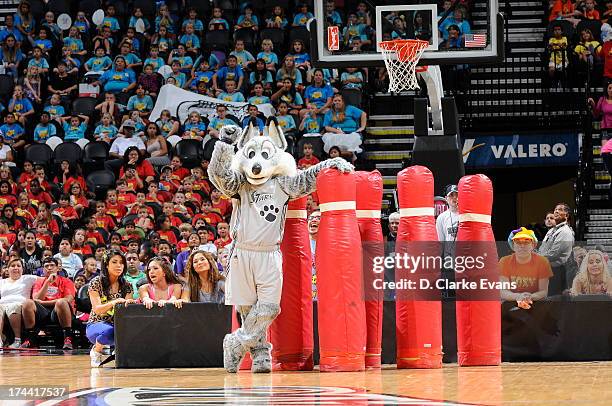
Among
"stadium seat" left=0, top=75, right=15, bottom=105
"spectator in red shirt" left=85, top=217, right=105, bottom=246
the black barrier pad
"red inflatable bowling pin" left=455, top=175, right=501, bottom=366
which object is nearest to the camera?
"red inflatable bowling pin" left=455, top=175, right=501, bottom=366

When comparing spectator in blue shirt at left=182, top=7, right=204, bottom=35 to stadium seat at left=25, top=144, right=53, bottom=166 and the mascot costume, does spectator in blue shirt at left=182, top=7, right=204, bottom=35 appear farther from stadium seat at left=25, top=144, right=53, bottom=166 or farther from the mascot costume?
the mascot costume

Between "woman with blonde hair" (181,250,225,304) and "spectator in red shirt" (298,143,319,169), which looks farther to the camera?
"spectator in red shirt" (298,143,319,169)

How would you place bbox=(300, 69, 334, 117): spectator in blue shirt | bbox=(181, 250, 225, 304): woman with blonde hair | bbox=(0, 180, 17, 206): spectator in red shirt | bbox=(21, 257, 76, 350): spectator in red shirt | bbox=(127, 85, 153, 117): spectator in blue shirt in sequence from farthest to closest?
bbox=(127, 85, 153, 117): spectator in blue shirt, bbox=(300, 69, 334, 117): spectator in blue shirt, bbox=(0, 180, 17, 206): spectator in red shirt, bbox=(21, 257, 76, 350): spectator in red shirt, bbox=(181, 250, 225, 304): woman with blonde hair

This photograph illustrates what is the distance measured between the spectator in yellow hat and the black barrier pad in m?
2.37

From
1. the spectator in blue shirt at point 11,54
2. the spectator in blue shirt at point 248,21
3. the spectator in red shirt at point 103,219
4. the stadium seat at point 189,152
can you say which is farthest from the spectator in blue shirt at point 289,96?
the spectator in blue shirt at point 11,54

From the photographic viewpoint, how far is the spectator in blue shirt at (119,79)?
19.7 m

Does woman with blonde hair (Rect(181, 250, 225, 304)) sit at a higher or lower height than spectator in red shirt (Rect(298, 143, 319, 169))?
lower

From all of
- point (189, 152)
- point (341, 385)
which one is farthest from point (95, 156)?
point (341, 385)

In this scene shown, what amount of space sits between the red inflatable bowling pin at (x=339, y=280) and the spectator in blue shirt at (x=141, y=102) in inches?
399

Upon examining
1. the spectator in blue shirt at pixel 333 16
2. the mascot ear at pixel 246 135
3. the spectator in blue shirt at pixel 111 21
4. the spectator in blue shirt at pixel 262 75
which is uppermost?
the spectator in blue shirt at pixel 111 21

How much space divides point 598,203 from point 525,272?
726cm

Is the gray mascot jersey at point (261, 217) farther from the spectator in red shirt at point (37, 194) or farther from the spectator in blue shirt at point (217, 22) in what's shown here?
the spectator in blue shirt at point (217, 22)

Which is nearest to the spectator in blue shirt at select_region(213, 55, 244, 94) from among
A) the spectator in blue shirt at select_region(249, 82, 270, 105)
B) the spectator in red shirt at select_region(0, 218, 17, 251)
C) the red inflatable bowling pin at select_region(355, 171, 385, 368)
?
the spectator in blue shirt at select_region(249, 82, 270, 105)

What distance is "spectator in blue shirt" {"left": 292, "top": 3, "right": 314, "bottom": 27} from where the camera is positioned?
2005 cm
